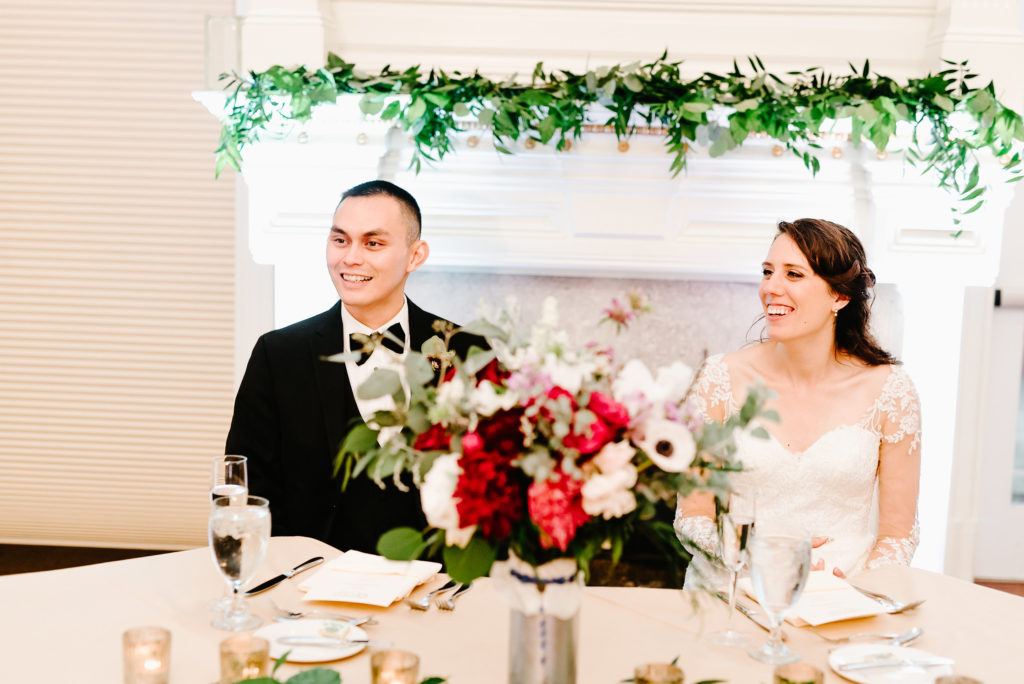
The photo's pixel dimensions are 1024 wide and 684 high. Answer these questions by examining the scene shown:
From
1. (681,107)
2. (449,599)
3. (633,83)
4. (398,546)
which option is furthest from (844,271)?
(398,546)

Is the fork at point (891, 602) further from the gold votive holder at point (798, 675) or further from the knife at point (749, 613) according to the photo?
the gold votive holder at point (798, 675)

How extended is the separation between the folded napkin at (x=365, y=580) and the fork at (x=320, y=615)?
0.08ft

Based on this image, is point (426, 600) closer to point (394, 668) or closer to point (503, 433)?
point (394, 668)

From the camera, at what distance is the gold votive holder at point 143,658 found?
1.09 m

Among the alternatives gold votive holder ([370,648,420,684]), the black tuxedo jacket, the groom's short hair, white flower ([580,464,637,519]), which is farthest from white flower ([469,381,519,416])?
the groom's short hair

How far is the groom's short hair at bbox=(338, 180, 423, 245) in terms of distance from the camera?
2324 mm

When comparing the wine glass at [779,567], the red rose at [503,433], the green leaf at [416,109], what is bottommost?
the wine glass at [779,567]

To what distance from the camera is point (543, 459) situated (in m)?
0.94

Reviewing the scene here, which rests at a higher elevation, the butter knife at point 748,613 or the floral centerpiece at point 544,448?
the floral centerpiece at point 544,448

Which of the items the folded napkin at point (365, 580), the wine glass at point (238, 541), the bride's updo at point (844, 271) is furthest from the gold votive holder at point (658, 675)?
the bride's updo at point (844, 271)

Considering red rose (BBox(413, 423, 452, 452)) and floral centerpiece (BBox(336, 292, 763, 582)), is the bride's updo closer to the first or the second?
floral centerpiece (BBox(336, 292, 763, 582))

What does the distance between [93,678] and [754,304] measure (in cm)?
244

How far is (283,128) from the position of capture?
2781 millimetres

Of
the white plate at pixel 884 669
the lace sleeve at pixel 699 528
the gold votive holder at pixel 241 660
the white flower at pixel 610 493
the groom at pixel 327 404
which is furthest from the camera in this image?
the groom at pixel 327 404
